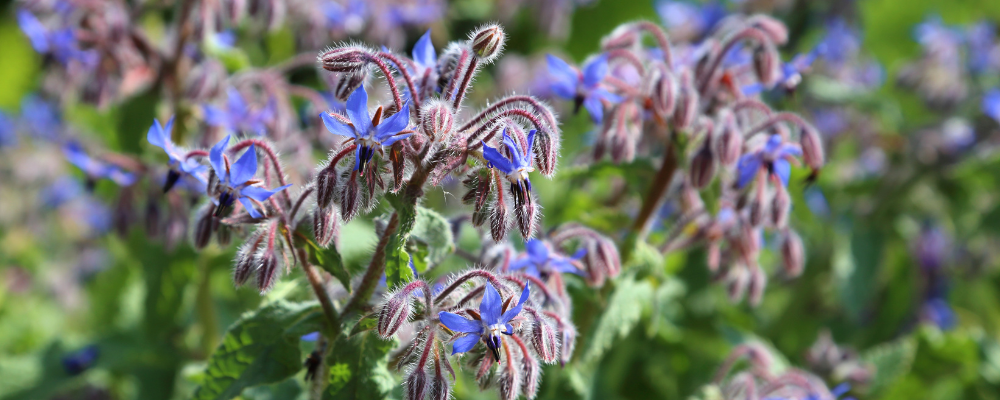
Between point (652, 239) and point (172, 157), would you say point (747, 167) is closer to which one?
point (652, 239)

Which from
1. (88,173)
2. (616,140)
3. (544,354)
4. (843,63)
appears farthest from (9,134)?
(843,63)

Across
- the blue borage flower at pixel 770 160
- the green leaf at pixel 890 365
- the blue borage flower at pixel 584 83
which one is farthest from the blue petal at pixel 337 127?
the green leaf at pixel 890 365

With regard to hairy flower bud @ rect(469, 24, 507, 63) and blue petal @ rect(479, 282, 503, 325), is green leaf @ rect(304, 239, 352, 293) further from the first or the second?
hairy flower bud @ rect(469, 24, 507, 63)

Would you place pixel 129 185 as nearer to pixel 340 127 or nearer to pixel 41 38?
pixel 41 38

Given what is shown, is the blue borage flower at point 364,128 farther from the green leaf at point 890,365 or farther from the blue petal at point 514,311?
the green leaf at point 890,365

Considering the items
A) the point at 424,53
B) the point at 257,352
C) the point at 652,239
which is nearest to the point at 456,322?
the point at 257,352
